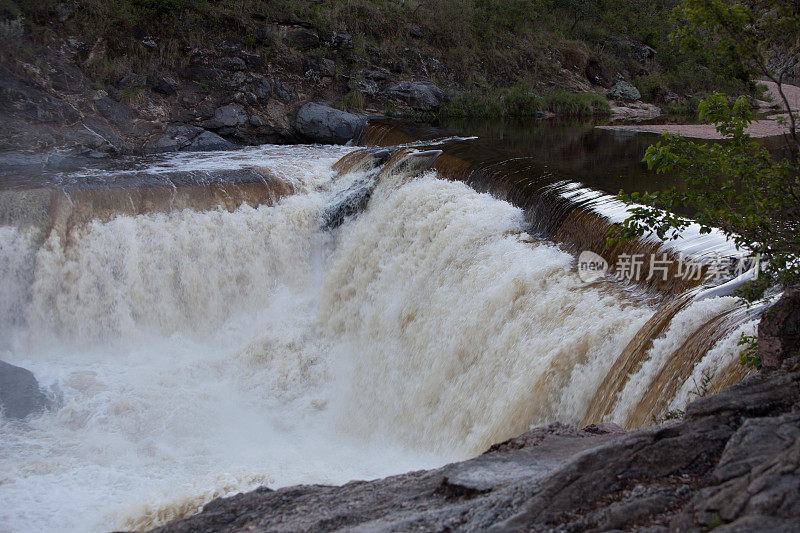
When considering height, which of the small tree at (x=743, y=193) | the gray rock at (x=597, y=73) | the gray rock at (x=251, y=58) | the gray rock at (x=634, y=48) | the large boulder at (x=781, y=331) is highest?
the gray rock at (x=634, y=48)

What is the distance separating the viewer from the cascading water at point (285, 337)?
593cm

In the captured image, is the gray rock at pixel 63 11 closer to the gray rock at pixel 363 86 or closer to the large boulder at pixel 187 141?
the large boulder at pixel 187 141

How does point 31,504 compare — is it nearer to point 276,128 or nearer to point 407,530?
point 407,530

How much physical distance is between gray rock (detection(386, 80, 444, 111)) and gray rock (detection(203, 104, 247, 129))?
490cm

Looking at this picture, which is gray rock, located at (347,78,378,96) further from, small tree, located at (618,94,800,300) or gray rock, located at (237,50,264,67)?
small tree, located at (618,94,800,300)

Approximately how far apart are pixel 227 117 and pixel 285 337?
898cm

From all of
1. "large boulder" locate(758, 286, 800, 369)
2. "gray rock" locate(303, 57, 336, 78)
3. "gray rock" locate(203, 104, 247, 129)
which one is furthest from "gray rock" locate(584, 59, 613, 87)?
"large boulder" locate(758, 286, 800, 369)

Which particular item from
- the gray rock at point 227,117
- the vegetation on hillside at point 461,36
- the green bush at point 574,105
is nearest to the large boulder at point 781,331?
the vegetation on hillside at point 461,36

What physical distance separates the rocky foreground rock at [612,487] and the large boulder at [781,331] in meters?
0.20

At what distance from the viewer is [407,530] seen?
283 cm

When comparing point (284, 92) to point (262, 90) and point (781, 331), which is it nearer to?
point (262, 90)

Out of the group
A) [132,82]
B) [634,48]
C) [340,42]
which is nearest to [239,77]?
[132,82]

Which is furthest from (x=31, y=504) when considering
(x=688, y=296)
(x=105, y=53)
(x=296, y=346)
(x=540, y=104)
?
(x=540, y=104)

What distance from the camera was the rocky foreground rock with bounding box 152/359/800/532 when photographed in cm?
232
